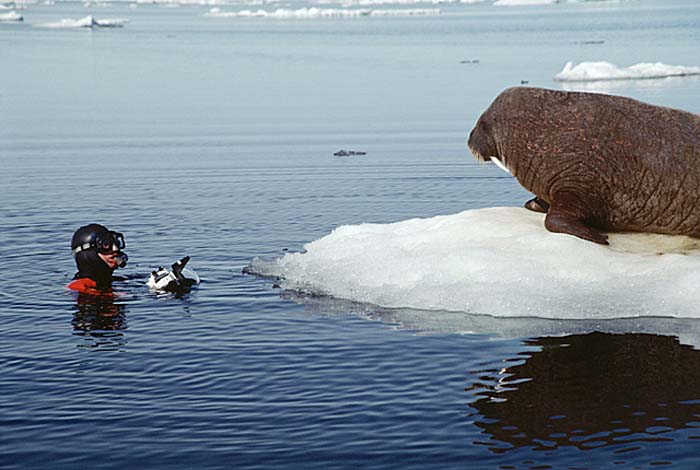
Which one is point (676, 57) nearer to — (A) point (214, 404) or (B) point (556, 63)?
(B) point (556, 63)

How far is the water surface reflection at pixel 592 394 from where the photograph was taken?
6.93 metres

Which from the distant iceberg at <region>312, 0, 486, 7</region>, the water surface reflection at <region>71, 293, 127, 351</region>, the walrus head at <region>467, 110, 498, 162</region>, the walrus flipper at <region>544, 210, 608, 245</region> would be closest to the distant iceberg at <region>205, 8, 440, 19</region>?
the distant iceberg at <region>312, 0, 486, 7</region>

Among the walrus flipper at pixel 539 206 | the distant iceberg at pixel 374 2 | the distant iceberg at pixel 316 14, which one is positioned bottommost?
the walrus flipper at pixel 539 206

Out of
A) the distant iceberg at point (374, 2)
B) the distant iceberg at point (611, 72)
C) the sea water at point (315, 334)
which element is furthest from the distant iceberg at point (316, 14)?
the sea water at point (315, 334)

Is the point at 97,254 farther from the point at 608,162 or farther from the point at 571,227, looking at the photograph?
the point at 608,162

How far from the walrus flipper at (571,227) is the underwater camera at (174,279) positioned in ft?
11.2

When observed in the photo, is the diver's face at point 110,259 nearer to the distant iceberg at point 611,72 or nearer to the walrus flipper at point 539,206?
the walrus flipper at point 539,206

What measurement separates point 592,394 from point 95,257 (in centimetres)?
536

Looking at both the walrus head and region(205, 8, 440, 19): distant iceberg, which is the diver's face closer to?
the walrus head

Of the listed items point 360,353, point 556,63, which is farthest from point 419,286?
point 556,63

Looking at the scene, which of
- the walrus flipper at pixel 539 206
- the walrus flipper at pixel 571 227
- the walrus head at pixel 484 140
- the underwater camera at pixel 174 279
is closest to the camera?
the walrus flipper at pixel 571 227

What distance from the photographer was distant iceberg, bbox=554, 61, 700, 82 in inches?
1378

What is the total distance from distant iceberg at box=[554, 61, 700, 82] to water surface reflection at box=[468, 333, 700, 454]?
27.1m

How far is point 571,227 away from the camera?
10297mm
